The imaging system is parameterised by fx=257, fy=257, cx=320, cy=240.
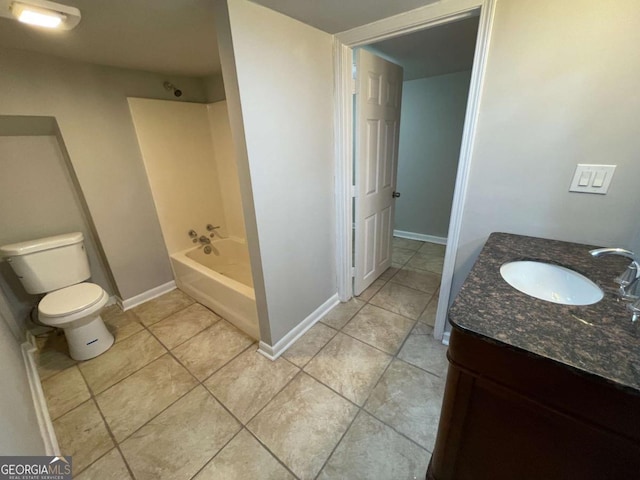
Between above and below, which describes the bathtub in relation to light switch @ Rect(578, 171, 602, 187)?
below

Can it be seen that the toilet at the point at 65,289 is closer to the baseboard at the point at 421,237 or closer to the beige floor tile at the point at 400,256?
the beige floor tile at the point at 400,256

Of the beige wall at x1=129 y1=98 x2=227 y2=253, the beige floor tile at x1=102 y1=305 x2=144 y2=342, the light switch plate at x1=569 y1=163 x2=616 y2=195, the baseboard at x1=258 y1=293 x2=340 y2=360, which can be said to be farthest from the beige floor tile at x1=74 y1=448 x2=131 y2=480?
the light switch plate at x1=569 y1=163 x2=616 y2=195

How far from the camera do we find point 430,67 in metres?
2.59

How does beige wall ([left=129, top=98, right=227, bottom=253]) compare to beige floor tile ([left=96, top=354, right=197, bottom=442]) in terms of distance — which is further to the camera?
beige wall ([left=129, top=98, right=227, bottom=253])

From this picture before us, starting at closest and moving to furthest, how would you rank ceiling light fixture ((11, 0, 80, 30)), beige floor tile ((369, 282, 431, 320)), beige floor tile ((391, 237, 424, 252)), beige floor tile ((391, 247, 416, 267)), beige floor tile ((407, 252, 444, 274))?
ceiling light fixture ((11, 0, 80, 30))
beige floor tile ((369, 282, 431, 320))
beige floor tile ((407, 252, 444, 274))
beige floor tile ((391, 247, 416, 267))
beige floor tile ((391, 237, 424, 252))

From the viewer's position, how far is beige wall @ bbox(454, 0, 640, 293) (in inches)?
41.0

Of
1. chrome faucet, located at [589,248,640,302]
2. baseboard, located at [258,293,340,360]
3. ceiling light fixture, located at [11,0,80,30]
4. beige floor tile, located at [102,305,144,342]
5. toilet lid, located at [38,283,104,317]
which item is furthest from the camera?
Answer: beige floor tile, located at [102,305,144,342]

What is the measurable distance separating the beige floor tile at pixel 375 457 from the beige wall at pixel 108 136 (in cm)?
222

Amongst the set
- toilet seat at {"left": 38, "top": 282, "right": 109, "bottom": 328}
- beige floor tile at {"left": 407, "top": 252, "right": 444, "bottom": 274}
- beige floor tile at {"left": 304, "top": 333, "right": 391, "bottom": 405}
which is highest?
toilet seat at {"left": 38, "top": 282, "right": 109, "bottom": 328}

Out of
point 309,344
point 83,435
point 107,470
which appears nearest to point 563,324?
point 309,344

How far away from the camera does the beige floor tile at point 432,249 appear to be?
3.26 metres

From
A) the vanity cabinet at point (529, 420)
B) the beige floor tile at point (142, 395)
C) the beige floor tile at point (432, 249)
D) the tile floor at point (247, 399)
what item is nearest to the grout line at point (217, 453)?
the tile floor at point (247, 399)

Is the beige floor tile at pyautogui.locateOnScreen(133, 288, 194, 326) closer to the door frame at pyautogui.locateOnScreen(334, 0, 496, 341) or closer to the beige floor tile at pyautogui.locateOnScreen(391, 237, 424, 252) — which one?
the door frame at pyautogui.locateOnScreen(334, 0, 496, 341)

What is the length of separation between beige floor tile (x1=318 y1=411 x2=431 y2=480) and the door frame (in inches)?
32.5
